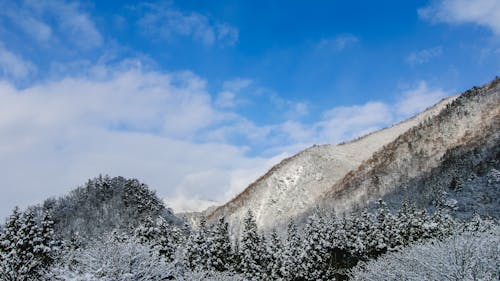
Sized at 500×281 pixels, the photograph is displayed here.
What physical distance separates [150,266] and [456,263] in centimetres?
2384

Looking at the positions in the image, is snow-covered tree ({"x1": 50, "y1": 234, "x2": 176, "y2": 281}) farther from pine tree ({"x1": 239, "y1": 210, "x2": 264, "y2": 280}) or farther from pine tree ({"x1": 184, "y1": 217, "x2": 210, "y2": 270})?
pine tree ({"x1": 239, "y1": 210, "x2": 264, "y2": 280})

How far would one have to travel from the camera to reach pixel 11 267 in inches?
1799

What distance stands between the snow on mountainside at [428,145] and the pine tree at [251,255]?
74.4 meters

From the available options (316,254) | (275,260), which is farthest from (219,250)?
(316,254)

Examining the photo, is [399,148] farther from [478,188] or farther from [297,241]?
[297,241]

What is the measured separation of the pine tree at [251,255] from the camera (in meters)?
64.3

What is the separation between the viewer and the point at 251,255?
65.2 metres

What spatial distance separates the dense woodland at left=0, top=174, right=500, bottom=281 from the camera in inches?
1425

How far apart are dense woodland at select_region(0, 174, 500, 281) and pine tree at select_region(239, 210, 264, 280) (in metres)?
0.14

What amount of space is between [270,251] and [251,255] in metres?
4.09

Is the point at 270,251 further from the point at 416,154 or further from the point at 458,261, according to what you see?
the point at 416,154

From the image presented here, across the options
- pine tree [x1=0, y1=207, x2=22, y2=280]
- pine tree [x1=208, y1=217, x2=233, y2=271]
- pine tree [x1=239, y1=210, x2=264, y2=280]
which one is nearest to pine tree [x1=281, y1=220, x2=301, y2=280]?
pine tree [x1=239, y1=210, x2=264, y2=280]

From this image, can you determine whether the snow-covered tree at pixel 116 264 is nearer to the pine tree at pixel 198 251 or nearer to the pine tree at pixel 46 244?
the pine tree at pixel 46 244

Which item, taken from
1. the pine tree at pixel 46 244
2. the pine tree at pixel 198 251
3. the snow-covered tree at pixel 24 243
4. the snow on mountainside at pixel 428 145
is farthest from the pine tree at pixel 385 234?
the snow on mountainside at pixel 428 145
